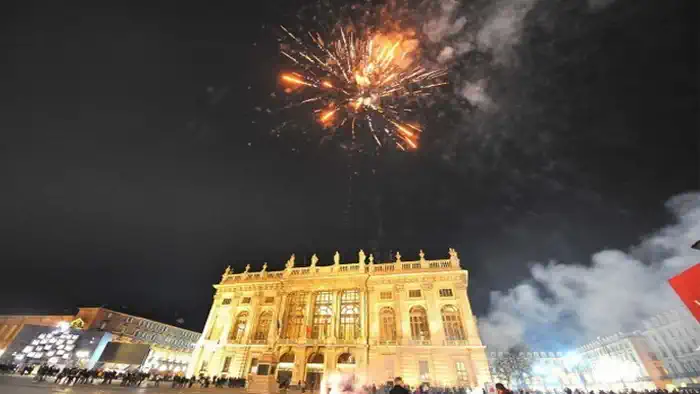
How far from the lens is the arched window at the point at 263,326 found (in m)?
32.3

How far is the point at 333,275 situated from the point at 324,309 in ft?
13.0

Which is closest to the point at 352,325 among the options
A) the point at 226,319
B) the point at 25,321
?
the point at 226,319

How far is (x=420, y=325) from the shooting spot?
29.0 m

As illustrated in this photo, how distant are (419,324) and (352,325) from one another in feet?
23.6

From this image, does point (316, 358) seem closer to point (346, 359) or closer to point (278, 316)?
point (346, 359)

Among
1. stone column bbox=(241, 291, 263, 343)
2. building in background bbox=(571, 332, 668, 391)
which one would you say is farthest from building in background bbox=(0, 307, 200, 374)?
building in background bbox=(571, 332, 668, 391)

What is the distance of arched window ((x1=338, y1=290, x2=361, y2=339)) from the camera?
29.7 meters

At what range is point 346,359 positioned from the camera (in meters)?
28.1

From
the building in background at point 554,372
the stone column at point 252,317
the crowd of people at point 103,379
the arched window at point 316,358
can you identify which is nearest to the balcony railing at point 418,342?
the arched window at point 316,358

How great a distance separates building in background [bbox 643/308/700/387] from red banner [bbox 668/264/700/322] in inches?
2536

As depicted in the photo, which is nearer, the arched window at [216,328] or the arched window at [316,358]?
the arched window at [316,358]

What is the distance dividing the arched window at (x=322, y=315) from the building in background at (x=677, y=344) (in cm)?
5773

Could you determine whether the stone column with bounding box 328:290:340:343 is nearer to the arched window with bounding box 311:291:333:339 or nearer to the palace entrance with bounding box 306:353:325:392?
the arched window with bounding box 311:291:333:339

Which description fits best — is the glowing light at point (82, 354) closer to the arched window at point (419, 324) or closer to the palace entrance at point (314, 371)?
the palace entrance at point (314, 371)
